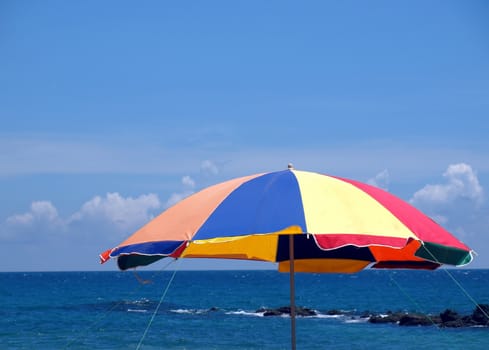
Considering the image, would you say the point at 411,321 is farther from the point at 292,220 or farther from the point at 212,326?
Answer: the point at 292,220

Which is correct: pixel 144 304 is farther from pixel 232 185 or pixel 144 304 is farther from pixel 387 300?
pixel 232 185

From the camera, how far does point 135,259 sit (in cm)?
706

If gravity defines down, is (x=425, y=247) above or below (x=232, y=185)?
below

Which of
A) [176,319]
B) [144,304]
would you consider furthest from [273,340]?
[144,304]

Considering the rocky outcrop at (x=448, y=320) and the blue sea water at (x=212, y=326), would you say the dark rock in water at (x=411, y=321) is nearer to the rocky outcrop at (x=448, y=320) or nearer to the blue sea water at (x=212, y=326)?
the rocky outcrop at (x=448, y=320)

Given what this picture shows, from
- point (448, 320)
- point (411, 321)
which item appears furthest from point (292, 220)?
point (411, 321)

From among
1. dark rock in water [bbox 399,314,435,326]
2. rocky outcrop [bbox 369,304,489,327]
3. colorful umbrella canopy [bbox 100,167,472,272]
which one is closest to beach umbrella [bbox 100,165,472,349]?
colorful umbrella canopy [bbox 100,167,472,272]

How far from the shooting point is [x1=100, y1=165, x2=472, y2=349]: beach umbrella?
6.18 m

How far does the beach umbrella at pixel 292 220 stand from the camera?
20.3ft

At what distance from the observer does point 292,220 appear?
243 inches

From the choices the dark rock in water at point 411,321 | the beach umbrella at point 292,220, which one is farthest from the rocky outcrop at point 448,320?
the beach umbrella at point 292,220

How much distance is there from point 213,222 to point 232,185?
2.19ft

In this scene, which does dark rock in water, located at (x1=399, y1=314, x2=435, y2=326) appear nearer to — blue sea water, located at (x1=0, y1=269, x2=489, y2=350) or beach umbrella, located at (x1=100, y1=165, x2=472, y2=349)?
blue sea water, located at (x1=0, y1=269, x2=489, y2=350)

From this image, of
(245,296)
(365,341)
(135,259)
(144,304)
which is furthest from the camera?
(245,296)
